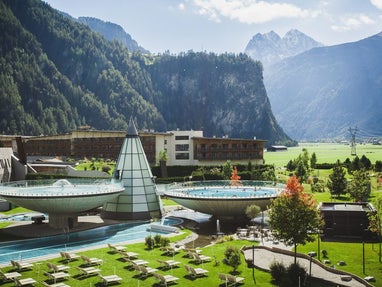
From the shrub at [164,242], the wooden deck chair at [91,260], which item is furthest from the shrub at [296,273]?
the shrub at [164,242]

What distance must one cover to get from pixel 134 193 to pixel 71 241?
12.1 m

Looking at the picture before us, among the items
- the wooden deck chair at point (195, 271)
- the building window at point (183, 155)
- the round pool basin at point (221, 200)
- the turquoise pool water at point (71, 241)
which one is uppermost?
the building window at point (183, 155)

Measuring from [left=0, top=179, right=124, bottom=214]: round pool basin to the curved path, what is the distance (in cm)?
1831

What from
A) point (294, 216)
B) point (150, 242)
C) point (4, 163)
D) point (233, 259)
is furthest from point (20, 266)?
point (4, 163)

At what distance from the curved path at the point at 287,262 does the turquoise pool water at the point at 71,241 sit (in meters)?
13.1

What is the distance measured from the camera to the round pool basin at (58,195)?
4647 cm

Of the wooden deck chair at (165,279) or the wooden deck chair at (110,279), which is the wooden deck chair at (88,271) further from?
the wooden deck chair at (165,279)

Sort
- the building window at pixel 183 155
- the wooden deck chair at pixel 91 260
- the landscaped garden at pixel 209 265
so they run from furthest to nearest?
the building window at pixel 183 155 < the wooden deck chair at pixel 91 260 < the landscaped garden at pixel 209 265

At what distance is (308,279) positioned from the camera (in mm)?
29344

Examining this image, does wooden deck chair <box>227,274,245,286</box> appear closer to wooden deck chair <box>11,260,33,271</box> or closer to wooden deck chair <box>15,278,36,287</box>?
wooden deck chair <box>15,278,36,287</box>

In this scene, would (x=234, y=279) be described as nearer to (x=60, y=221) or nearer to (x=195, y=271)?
(x=195, y=271)

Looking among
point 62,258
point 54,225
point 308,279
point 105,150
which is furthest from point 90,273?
point 105,150

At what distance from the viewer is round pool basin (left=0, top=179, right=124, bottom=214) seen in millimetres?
46469

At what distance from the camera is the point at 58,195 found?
4622cm
